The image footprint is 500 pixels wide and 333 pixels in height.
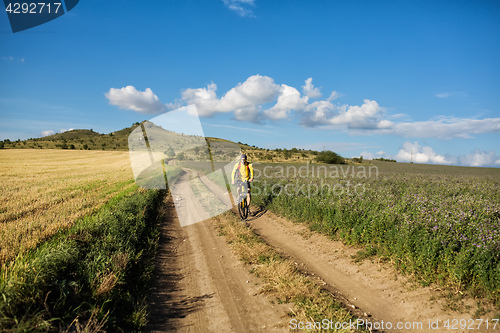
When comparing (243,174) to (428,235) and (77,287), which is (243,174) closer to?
(428,235)

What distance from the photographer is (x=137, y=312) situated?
4.46 meters

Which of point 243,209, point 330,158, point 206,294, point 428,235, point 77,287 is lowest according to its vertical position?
point 206,294

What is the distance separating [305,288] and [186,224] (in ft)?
24.5

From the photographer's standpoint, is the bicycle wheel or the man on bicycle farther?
the bicycle wheel

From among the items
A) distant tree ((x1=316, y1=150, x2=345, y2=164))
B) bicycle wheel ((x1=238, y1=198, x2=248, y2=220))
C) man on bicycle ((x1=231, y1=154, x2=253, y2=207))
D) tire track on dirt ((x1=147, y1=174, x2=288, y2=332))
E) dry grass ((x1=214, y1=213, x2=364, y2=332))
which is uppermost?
distant tree ((x1=316, y1=150, x2=345, y2=164))

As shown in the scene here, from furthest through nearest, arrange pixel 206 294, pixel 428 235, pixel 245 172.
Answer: pixel 245 172, pixel 428 235, pixel 206 294

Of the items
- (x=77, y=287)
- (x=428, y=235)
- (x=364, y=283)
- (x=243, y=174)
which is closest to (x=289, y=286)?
(x=364, y=283)

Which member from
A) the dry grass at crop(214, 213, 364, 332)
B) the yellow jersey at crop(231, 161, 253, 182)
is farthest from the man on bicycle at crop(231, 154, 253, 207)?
the dry grass at crop(214, 213, 364, 332)

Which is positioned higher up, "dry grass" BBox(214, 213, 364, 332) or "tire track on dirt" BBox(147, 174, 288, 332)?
"dry grass" BBox(214, 213, 364, 332)

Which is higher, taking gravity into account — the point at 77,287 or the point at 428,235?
the point at 428,235

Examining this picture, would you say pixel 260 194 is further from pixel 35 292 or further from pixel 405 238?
pixel 35 292

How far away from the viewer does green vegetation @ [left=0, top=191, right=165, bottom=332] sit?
3.46 m

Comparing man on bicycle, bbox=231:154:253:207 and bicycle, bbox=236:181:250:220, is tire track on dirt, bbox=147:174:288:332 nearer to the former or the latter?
bicycle, bbox=236:181:250:220

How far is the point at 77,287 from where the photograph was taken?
428cm
